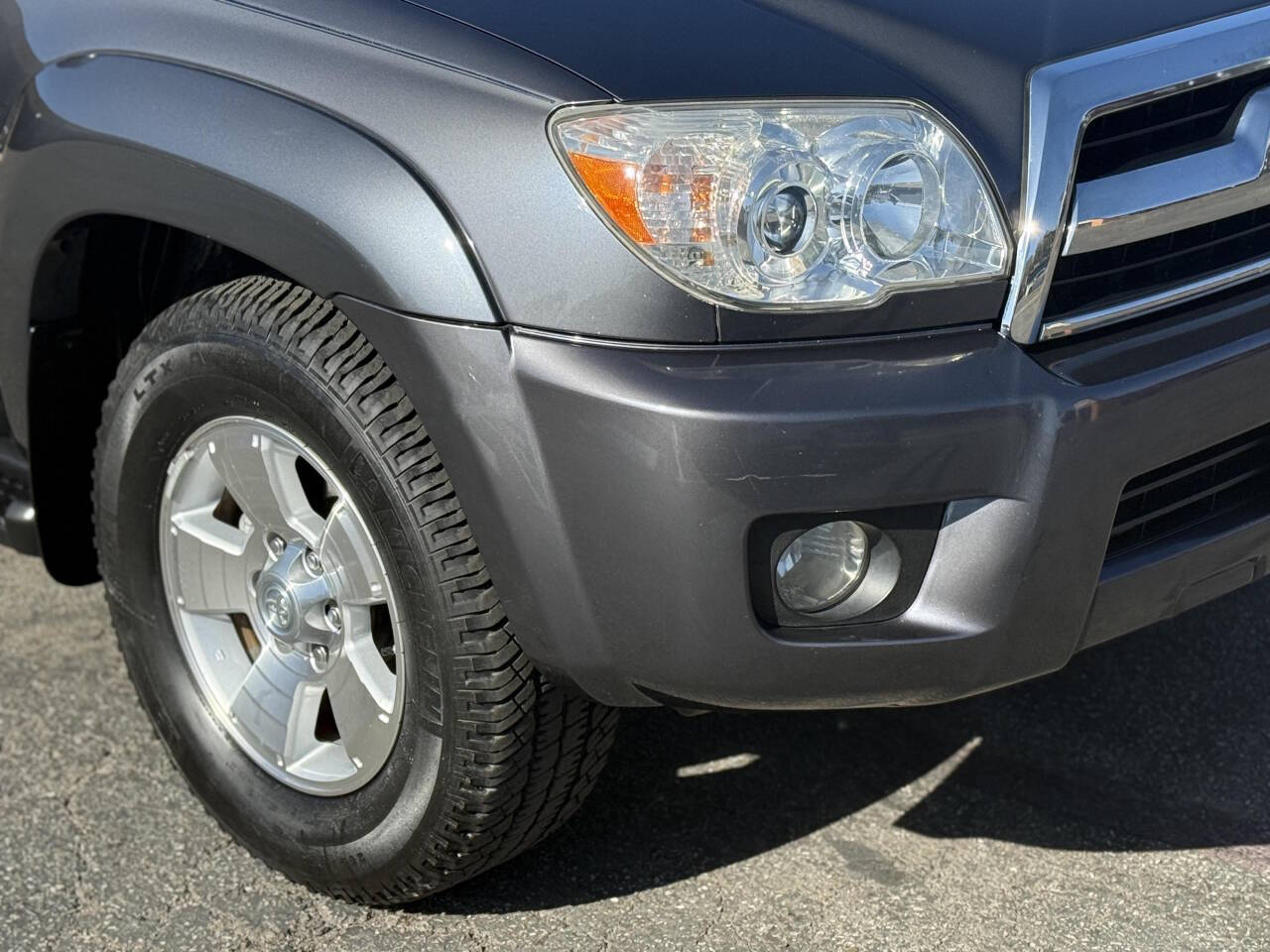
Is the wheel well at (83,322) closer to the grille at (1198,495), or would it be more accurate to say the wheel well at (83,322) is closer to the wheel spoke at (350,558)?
the wheel spoke at (350,558)

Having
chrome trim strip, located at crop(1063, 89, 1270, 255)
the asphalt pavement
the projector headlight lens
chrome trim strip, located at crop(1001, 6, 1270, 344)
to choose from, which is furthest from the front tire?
chrome trim strip, located at crop(1063, 89, 1270, 255)

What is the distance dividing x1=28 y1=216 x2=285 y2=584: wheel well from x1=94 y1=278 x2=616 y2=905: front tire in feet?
0.52

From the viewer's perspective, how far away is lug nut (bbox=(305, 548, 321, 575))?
2381 millimetres

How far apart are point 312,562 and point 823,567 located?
0.83 meters

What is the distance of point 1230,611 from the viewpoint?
3277mm

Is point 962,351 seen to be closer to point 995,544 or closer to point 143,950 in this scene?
point 995,544

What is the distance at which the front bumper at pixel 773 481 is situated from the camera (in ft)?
6.09

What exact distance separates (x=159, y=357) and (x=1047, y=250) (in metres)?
1.33

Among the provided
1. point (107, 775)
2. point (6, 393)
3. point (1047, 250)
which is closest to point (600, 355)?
point (1047, 250)

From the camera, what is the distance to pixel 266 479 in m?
2.38

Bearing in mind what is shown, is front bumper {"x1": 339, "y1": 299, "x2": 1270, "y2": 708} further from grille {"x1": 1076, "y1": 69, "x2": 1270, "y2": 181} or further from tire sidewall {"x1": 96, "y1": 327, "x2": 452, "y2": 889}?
grille {"x1": 1076, "y1": 69, "x2": 1270, "y2": 181}

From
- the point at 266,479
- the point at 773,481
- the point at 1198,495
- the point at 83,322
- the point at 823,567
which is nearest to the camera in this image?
the point at 773,481

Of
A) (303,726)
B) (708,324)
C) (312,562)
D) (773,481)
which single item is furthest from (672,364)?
(303,726)

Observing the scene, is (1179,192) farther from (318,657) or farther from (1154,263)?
(318,657)
